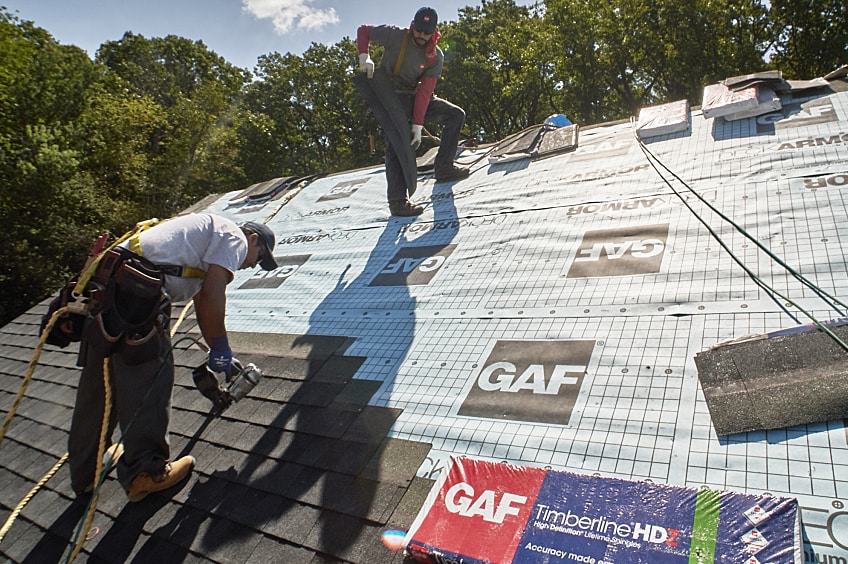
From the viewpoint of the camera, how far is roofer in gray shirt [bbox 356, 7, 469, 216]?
176 inches

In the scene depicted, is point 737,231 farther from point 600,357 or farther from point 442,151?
point 442,151

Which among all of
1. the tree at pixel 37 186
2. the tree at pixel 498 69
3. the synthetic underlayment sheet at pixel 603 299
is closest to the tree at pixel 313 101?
the tree at pixel 498 69

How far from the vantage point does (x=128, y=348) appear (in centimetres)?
221

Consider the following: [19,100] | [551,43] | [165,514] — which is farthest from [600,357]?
[551,43]

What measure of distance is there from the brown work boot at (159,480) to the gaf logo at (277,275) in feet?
6.97

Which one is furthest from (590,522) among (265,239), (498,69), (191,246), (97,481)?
(498,69)

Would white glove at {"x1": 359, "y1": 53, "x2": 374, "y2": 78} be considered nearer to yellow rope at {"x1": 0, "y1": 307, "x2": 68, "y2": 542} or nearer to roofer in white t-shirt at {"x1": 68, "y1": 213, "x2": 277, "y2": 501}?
roofer in white t-shirt at {"x1": 68, "y1": 213, "x2": 277, "y2": 501}

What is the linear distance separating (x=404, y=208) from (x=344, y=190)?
5.76 ft

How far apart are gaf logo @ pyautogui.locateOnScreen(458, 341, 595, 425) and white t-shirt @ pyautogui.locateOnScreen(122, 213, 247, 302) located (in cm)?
136

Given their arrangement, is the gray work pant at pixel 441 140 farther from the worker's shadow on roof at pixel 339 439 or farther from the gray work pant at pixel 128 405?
the gray work pant at pixel 128 405

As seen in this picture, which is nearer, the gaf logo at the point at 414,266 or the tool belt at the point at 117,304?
the tool belt at the point at 117,304

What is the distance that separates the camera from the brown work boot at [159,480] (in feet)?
7.26

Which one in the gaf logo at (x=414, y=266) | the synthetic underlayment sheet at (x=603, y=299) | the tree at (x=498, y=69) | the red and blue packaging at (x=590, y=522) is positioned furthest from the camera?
the tree at (x=498, y=69)

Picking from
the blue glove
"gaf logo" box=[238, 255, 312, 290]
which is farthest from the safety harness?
"gaf logo" box=[238, 255, 312, 290]
